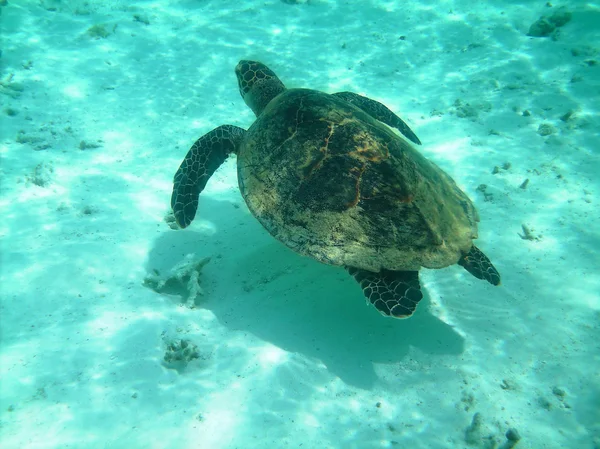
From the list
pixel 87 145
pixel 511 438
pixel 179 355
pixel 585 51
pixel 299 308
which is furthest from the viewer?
pixel 585 51

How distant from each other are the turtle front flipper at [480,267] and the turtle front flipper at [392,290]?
0.82m

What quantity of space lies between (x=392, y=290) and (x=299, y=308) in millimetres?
1598

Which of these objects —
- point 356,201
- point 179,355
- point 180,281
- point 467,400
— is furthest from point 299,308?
point 467,400

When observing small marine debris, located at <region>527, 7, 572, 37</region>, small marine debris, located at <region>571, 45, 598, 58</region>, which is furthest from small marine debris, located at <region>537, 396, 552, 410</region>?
small marine debris, located at <region>527, 7, 572, 37</region>

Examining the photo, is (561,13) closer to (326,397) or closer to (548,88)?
(548,88)

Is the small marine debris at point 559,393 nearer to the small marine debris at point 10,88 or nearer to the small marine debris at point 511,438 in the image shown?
the small marine debris at point 511,438

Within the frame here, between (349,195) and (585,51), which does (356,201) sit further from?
(585,51)

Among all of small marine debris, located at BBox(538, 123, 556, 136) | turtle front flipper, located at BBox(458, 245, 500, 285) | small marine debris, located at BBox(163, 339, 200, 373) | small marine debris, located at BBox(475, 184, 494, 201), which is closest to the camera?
small marine debris, located at BBox(163, 339, 200, 373)

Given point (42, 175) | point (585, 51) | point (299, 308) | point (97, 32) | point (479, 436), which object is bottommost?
point (479, 436)

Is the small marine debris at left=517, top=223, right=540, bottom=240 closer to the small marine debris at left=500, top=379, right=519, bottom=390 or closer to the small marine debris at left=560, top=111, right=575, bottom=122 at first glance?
the small marine debris at left=500, top=379, right=519, bottom=390

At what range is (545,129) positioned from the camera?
761cm

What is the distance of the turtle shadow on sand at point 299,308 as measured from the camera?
14.0ft

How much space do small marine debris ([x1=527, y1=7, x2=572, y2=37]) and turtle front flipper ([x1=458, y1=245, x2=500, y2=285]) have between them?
10725 mm

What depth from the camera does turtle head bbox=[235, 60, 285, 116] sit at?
5.88m
